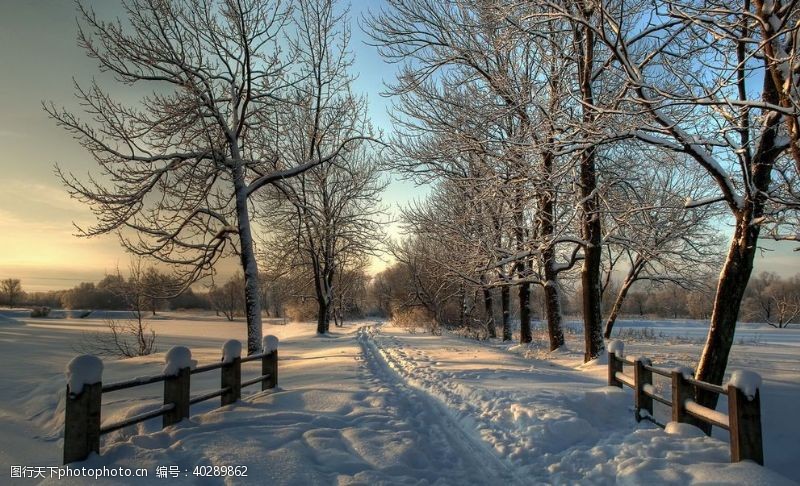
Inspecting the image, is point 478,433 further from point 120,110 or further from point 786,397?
point 120,110

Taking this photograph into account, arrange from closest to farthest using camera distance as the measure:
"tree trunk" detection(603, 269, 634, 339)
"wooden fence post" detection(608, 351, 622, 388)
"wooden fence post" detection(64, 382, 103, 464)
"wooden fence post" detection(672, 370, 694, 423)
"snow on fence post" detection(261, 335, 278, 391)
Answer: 1. "wooden fence post" detection(64, 382, 103, 464)
2. "wooden fence post" detection(672, 370, 694, 423)
3. "wooden fence post" detection(608, 351, 622, 388)
4. "snow on fence post" detection(261, 335, 278, 391)
5. "tree trunk" detection(603, 269, 634, 339)

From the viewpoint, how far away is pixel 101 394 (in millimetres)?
5758

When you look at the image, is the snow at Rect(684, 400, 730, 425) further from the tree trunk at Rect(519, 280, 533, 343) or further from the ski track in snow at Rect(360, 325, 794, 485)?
the tree trunk at Rect(519, 280, 533, 343)

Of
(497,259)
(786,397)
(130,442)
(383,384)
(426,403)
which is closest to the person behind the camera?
(130,442)

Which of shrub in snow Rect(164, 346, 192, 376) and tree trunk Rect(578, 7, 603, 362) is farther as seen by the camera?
tree trunk Rect(578, 7, 603, 362)

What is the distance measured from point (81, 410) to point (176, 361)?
5.00ft

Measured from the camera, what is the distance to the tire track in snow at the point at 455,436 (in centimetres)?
499

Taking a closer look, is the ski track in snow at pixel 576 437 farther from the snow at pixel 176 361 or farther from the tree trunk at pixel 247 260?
the tree trunk at pixel 247 260

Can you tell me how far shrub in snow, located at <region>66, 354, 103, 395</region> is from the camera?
4883 mm

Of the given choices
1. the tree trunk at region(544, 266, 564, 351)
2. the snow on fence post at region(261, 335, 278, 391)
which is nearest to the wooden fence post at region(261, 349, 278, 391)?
the snow on fence post at region(261, 335, 278, 391)

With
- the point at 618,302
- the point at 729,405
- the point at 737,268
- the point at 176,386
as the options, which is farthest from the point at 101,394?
the point at 618,302

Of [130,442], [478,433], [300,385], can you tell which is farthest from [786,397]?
[130,442]

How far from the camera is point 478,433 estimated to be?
253 inches

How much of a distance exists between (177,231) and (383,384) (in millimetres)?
7957
